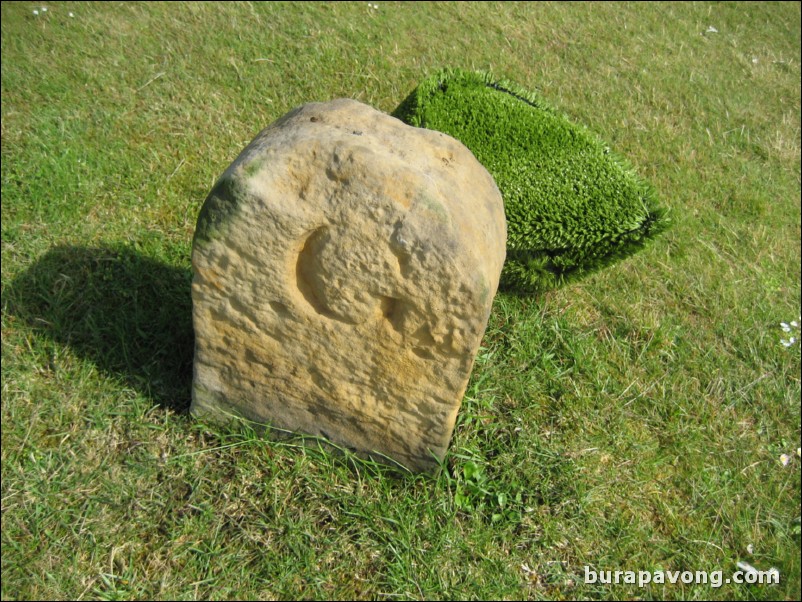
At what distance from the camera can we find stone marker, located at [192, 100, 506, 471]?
212cm

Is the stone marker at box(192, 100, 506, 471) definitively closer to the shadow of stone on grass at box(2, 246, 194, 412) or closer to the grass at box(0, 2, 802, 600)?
the grass at box(0, 2, 802, 600)

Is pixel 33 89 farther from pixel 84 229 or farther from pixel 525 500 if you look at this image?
pixel 525 500

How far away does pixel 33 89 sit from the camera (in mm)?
4395

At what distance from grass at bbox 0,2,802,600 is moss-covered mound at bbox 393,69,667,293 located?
1.07 feet

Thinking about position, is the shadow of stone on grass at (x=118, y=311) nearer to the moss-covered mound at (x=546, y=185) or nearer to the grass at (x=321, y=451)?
the grass at (x=321, y=451)

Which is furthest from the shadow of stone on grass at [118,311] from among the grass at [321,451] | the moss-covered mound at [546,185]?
the moss-covered mound at [546,185]

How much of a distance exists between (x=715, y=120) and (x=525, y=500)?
12.6 ft

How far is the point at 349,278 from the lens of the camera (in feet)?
7.30

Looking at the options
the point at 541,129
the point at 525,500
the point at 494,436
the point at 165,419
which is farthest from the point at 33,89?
the point at 525,500

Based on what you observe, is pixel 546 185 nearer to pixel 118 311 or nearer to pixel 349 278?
pixel 349 278

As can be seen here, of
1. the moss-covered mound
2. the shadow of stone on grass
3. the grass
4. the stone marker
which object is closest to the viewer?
the stone marker

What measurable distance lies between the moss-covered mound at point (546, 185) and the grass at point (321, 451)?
327 mm

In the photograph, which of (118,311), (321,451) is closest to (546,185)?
(321,451)

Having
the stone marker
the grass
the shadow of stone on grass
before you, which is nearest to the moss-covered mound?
the grass
